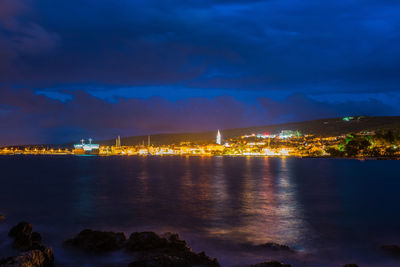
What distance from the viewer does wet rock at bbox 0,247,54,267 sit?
981 cm

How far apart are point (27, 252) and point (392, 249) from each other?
44.6ft

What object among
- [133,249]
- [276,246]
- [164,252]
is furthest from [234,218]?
[164,252]

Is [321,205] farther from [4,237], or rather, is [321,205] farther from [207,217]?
[4,237]

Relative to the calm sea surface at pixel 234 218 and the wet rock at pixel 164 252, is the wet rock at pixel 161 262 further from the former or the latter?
the calm sea surface at pixel 234 218

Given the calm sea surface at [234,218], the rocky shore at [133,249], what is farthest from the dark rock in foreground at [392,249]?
Result: the calm sea surface at [234,218]

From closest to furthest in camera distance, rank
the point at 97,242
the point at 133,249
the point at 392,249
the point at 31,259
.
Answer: the point at 31,259 → the point at 133,249 → the point at 97,242 → the point at 392,249

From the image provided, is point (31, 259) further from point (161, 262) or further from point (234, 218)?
point (234, 218)

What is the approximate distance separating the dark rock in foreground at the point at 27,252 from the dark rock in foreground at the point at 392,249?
1266cm

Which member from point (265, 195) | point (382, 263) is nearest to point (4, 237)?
point (382, 263)

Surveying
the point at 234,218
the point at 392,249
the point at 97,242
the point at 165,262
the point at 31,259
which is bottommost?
the point at 234,218

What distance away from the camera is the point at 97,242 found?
45.1 feet

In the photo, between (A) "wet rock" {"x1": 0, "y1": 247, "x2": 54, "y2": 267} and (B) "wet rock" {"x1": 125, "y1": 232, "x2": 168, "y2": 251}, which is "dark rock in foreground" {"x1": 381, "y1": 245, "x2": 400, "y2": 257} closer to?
(B) "wet rock" {"x1": 125, "y1": 232, "x2": 168, "y2": 251}

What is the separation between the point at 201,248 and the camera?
15047 millimetres

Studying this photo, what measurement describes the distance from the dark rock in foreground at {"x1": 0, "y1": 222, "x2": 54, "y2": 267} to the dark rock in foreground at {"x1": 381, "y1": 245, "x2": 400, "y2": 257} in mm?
12656
